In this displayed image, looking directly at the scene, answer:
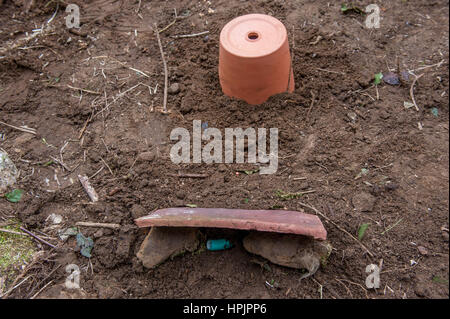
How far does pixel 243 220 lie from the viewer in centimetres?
214

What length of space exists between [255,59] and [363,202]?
126 cm

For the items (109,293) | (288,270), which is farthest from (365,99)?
(109,293)

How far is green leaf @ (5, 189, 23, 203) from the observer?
9.29 ft

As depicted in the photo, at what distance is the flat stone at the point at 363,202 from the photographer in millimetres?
2566

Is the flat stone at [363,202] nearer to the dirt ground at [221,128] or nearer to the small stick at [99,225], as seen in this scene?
the dirt ground at [221,128]

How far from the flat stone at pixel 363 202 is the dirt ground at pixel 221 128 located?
1 centimetres

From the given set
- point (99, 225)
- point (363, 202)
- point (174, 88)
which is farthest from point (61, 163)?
point (363, 202)

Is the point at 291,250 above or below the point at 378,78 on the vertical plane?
below

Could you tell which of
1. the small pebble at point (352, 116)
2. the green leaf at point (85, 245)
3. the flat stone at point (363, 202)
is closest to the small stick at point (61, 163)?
the green leaf at point (85, 245)

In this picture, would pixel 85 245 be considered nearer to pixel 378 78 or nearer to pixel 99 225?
pixel 99 225

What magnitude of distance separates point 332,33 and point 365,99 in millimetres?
781

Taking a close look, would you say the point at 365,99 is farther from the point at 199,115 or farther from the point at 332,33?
the point at 199,115

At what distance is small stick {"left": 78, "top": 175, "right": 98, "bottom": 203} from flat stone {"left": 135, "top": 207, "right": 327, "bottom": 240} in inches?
24.8

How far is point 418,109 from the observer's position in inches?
119
